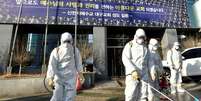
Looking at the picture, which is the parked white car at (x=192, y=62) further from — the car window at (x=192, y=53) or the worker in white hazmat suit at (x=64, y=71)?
the worker in white hazmat suit at (x=64, y=71)

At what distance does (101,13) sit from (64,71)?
12793mm

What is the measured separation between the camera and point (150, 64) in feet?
21.4

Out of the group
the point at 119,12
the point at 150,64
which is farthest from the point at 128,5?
the point at 150,64

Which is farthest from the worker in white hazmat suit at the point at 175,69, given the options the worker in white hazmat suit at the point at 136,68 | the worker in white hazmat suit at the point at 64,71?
the worker in white hazmat suit at the point at 64,71

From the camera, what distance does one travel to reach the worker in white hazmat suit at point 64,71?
6457mm

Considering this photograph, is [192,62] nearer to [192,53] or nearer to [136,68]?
[192,53]

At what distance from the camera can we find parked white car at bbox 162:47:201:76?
1309cm

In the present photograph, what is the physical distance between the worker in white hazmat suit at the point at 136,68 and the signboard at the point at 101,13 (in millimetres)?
12454

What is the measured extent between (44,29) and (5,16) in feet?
9.31

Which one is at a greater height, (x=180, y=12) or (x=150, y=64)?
(x=180, y=12)

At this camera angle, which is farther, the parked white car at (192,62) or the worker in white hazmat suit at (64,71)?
the parked white car at (192,62)

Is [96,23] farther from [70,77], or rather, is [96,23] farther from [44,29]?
[70,77]

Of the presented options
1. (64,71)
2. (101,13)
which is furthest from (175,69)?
(101,13)

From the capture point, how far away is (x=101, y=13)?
1902 centimetres
